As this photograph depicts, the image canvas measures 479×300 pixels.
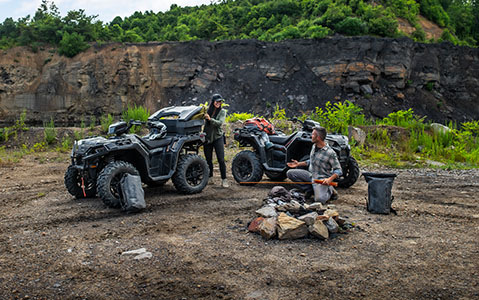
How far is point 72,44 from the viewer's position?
98.0ft

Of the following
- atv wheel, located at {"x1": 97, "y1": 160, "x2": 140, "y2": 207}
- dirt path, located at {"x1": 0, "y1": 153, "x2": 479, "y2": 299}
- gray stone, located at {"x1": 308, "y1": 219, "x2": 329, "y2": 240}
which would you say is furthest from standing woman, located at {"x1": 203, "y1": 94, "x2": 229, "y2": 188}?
gray stone, located at {"x1": 308, "y1": 219, "x2": 329, "y2": 240}

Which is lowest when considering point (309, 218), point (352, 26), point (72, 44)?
point (309, 218)

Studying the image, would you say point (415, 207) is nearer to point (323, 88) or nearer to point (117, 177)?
point (117, 177)

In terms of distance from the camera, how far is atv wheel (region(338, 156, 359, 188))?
8.49 metres

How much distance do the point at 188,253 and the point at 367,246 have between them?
6.74ft

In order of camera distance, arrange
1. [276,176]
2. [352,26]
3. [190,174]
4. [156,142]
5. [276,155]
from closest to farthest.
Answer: [156,142]
[190,174]
[276,155]
[276,176]
[352,26]

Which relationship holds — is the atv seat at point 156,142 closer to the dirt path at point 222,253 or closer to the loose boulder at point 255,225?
the dirt path at point 222,253

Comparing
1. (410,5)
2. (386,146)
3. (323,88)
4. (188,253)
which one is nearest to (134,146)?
(188,253)

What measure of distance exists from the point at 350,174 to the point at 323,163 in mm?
2075

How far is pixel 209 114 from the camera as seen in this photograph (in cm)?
848

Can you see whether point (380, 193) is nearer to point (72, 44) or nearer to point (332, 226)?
point (332, 226)

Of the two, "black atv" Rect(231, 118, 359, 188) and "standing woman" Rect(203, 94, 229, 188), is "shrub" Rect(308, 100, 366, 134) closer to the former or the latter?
"black atv" Rect(231, 118, 359, 188)

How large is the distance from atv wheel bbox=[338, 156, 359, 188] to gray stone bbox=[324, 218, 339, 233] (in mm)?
3383

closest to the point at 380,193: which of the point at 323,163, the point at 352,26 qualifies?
the point at 323,163
